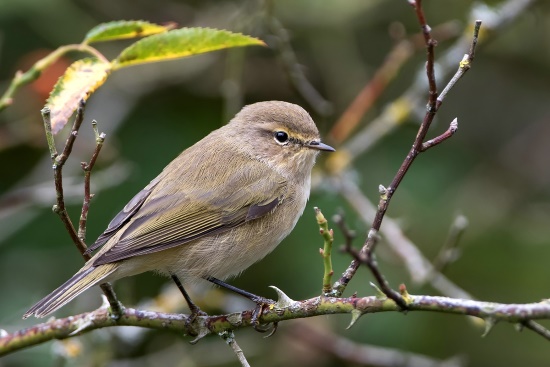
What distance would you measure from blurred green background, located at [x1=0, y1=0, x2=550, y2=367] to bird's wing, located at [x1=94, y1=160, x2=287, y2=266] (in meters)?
0.80

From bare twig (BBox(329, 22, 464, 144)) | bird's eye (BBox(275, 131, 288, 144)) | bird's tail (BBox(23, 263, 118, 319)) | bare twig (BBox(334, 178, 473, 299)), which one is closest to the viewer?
bird's tail (BBox(23, 263, 118, 319))

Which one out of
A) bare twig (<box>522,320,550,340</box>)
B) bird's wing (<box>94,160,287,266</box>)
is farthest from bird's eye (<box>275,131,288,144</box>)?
bare twig (<box>522,320,550,340</box>)

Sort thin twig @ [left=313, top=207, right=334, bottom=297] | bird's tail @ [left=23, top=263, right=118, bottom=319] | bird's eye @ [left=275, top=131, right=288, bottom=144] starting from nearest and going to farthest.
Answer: thin twig @ [left=313, top=207, right=334, bottom=297] < bird's tail @ [left=23, top=263, right=118, bottom=319] < bird's eye @ [left=275, top=131, right=288, bottom=144]

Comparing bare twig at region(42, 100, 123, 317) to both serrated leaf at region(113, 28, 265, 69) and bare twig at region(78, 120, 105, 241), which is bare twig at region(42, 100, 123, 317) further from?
serrated leaf at region(113, 28, 265, 69)

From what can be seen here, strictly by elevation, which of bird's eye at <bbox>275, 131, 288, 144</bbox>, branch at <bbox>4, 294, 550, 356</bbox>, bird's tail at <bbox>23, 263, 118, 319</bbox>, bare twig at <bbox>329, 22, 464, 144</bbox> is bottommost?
branch at <bbox>4, 294, 550, 356</bbox>

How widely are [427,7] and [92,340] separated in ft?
12.4

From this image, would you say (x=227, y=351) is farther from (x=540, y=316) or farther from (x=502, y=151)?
(x=540, y=316)

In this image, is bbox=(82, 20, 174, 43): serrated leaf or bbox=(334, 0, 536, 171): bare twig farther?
bbox=(334, 0, 536, 171): bare twig

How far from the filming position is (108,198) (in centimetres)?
596

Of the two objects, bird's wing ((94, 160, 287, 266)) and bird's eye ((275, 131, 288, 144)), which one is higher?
bird's eye ((275, 131, 288, 144))

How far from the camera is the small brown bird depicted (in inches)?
156

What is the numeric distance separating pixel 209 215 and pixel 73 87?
132 centimetres

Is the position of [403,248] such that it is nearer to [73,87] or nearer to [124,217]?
[124,217]

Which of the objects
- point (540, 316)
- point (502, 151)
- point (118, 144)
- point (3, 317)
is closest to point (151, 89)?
point (118, 144)
